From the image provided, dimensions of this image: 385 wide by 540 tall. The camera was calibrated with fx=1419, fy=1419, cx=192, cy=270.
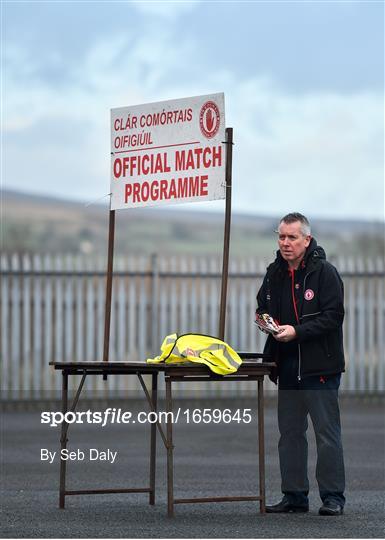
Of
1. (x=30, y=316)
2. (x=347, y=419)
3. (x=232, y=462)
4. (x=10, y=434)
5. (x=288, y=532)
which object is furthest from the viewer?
(x=30, y=316)

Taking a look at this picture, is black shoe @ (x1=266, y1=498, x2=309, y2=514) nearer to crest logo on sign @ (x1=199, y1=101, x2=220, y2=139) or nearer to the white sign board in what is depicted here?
the white sign board

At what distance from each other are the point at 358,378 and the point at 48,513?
11.3m

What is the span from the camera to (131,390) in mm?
19438

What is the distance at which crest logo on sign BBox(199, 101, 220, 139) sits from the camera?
9.48 m

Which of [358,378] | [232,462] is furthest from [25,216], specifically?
[232,462]

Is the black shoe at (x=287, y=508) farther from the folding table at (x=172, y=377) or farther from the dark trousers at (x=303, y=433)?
the folding table at (x=172, y=377)

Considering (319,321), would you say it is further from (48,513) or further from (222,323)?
(48,513)

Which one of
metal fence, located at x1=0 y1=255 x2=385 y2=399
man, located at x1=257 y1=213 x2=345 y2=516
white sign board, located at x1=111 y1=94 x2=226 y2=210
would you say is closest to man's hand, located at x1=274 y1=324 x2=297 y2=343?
man, located at x1=257 y1=213 x2=345 y2=516

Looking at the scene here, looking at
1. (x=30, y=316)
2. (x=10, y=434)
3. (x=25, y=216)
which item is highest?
(x=25, y=216)

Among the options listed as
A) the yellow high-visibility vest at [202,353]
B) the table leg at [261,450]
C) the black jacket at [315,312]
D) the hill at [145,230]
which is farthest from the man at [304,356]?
the hill at [145,230]

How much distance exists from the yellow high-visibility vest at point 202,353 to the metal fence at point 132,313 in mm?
10147

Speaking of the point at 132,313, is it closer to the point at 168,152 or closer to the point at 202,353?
the point at 168,152

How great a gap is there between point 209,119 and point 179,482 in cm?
325

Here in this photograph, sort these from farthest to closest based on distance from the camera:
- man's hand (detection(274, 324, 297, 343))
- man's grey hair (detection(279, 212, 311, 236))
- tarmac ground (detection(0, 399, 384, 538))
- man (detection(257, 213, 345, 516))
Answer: man's grey hair (detection(279, 212, 311, 236)) < man (detection(257, 213, 345, 516)) < man's hand (detection(274, 324, 297, 343)) < tarmac ground (detection(0, 399, 384, 538))
